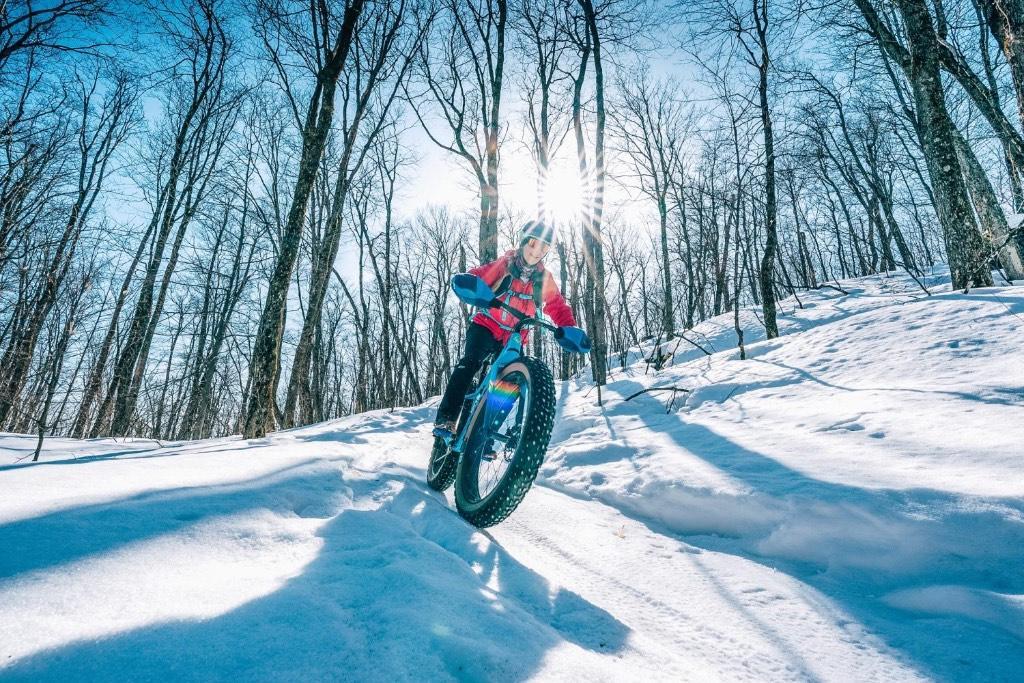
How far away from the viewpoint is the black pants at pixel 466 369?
305 centimetres

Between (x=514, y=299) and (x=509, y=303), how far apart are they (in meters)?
0.05

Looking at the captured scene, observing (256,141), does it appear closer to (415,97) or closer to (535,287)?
(415,97)

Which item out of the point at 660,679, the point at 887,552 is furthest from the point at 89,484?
the point at 887,552

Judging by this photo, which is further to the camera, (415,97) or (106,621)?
(415,97)

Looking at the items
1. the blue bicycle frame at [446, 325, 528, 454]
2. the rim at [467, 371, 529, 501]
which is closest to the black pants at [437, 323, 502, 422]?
the blue bicycle frame at [446, 325, 528, 454]

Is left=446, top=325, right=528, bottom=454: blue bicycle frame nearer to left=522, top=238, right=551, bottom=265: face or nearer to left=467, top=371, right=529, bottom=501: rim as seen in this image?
left=467, top=371, right=529, bottom=501: rim

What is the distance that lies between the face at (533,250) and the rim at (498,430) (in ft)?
2.93

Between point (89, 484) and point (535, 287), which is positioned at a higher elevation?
point (535, 287)

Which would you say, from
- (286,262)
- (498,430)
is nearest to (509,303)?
(498,430)

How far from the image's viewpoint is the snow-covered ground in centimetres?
100

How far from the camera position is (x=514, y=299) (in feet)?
9.84

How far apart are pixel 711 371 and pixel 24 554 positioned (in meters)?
6.60

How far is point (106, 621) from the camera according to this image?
0.96 m

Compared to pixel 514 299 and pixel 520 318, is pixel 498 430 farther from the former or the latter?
pixel 514 299
